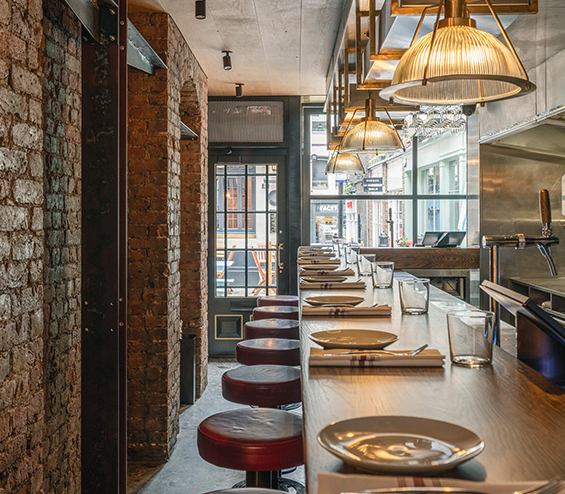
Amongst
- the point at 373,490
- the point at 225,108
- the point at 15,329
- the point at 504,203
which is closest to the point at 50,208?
the point at 15,329

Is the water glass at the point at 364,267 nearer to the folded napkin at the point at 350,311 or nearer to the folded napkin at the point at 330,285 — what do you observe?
the folded napkin at the point at 330,285

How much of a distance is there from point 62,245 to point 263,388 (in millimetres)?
1047

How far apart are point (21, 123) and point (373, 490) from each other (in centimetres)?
163

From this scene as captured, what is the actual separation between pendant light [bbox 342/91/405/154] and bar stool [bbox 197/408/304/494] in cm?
218

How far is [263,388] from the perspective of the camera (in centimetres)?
225

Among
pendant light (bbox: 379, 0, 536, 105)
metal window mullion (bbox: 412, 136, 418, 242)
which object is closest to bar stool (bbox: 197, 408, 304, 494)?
pendant light (bbox: 379, 0, 536, 105)

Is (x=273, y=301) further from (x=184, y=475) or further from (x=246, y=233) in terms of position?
(x=246, y=233)

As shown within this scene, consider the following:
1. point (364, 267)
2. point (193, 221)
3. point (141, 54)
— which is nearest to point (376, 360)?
point (364, 267)

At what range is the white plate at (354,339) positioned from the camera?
1.52 m

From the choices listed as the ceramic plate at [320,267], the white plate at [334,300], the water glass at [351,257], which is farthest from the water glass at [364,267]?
the white plate at [334,300]

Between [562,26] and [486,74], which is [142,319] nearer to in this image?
[486,74]

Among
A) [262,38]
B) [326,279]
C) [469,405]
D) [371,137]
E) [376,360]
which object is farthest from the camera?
[262,38]

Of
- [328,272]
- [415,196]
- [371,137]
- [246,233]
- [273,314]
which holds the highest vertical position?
[371,137]

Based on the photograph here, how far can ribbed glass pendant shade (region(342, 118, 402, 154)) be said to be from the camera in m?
3.60
